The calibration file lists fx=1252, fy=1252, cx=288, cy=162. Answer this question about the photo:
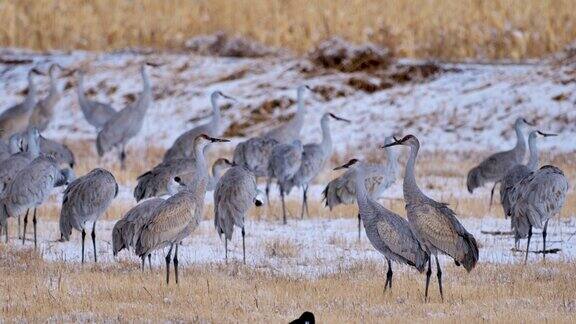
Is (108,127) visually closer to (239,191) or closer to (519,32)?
(239,191)

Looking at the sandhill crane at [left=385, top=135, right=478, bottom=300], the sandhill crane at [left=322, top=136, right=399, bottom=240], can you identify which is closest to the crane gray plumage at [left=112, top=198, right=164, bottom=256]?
the sandhill crane at [left=385, top=135, right=478, bottom=300]

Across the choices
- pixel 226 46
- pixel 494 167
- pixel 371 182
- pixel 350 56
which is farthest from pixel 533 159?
pixel 226 46

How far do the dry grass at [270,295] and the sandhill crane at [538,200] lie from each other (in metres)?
0.57

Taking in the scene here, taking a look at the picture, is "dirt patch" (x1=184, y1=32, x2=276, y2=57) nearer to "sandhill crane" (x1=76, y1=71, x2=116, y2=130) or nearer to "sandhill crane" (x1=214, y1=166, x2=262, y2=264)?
"sandhill crane" (x1=76, y1=71, x2=116, y2=130)

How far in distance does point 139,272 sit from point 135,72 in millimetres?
17153

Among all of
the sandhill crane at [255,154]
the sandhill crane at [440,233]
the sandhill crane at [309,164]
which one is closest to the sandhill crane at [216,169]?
the sandhill crane at [309,164]

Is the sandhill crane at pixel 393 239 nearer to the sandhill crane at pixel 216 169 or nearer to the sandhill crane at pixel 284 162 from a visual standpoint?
the sandhill crane at pixel 216 169

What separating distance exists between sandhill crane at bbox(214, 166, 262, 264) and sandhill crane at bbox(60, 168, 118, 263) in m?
1.02

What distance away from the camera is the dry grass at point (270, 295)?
28.2 feet

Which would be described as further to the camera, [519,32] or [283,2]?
[283,2]

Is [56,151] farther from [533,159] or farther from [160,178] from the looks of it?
[533,159]

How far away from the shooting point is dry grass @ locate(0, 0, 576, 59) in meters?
26.0

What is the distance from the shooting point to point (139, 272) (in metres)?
10.5

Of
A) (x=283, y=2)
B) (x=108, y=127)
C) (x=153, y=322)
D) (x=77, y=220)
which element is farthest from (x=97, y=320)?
(x=283, y=2)
